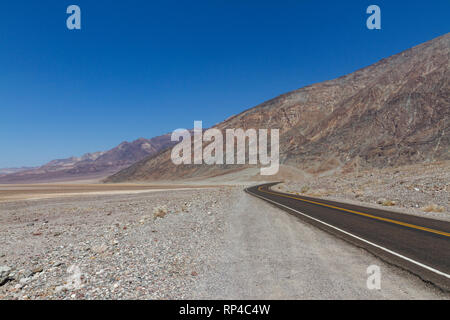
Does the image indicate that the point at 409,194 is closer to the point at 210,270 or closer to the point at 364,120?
the point at 210,270

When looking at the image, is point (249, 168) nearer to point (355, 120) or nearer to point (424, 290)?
point (355, 120)

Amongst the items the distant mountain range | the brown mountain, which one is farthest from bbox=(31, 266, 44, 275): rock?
the distant mountain range

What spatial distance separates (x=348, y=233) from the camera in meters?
9.27

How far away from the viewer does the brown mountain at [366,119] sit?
240 feet

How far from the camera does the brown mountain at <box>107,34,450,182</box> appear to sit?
73.0m

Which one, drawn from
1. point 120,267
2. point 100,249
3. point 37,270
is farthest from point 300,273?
point 37,270

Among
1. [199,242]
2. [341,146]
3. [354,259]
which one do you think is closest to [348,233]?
[354,259]
